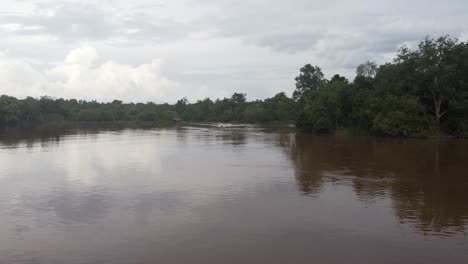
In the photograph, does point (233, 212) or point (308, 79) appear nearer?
point (233, 212)

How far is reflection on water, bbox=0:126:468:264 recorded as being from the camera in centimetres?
1242

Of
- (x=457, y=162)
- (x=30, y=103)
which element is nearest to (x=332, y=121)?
(x=457, y=162)

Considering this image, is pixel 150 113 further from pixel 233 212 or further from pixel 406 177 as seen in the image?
pixel 233 212

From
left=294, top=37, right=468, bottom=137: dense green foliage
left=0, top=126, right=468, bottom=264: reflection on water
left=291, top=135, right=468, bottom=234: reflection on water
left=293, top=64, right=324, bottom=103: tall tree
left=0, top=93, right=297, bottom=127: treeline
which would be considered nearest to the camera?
left=0, top=126, right=468, bottom=264: reflection on water

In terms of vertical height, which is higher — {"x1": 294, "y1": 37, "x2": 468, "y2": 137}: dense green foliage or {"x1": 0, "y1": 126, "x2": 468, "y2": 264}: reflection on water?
{"x1": 294, "y1": 37, "x2": 468, "y2": 137}: dense green foliage

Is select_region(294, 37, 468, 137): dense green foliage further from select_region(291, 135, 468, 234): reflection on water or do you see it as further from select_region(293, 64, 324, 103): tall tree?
select_region(293, 64, 324, 103): tall tree

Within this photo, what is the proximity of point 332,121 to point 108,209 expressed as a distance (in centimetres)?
5520

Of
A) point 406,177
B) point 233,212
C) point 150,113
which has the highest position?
point 150,113

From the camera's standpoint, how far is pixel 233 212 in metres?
16.8

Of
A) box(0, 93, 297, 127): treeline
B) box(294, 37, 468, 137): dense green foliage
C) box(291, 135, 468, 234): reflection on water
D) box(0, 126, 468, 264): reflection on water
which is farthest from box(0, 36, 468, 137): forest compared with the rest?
box(0, 93, 297, 127): treeline

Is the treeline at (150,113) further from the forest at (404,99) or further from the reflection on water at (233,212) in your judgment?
the reflection on water at (233,212)

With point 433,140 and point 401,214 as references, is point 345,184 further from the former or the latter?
point 433,140

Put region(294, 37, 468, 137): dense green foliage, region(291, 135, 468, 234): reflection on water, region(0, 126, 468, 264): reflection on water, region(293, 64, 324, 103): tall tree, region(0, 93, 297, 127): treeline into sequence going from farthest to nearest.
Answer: region(0, 93, 297, 127): treeline < region(293, 64, 324, 103): tall tree < region(294, 37, 468, 137): dense green foliage < region(291, 135, 468, 234): reflection on water < region(0, 126, 468, 264): reflection on water

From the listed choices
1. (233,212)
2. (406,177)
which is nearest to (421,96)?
(406,177)
